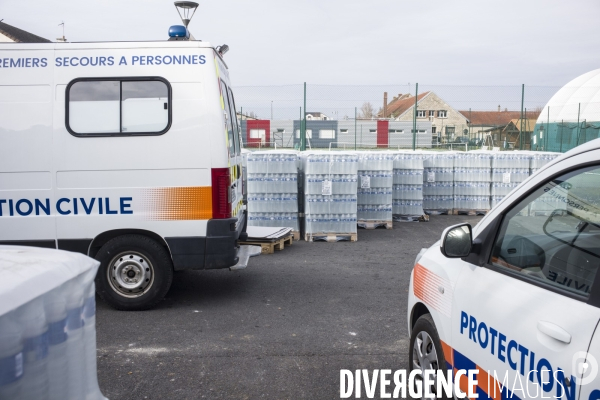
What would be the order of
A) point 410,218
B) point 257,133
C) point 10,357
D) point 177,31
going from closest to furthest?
1. point 10,357
2. point 177,31
3. point 410,218
4. point 257,133

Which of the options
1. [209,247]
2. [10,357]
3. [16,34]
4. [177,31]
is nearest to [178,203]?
[209,247]

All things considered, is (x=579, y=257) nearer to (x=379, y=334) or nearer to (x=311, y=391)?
(x=311, y=391)

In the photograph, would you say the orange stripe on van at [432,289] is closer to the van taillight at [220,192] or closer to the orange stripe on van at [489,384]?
the orange stripe on van at [489,384]

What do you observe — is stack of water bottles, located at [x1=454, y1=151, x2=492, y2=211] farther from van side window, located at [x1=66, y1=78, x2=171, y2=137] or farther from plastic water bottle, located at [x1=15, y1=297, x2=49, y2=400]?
plastic water bottle, located at [x1=15, y1=297, x2=49, y2=400]

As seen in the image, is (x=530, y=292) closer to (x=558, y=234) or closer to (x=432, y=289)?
(x=558, y=234)

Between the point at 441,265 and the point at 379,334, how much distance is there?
228cm

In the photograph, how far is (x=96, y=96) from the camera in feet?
20.7

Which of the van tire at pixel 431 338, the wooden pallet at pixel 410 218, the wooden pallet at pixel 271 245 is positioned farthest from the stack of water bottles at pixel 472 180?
the van tire at pixel 431 338

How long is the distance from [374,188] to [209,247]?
21.5 ft

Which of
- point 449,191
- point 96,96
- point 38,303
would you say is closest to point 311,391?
point 38,303

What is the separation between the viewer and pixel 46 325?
7.55 ft

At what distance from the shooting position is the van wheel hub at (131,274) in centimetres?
643

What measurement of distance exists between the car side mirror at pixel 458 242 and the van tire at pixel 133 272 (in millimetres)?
3859

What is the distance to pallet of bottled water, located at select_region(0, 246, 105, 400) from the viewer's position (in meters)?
2.09
